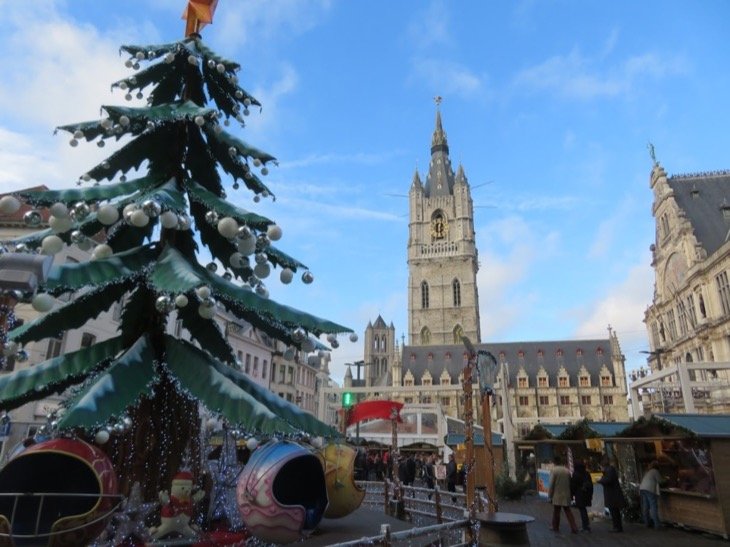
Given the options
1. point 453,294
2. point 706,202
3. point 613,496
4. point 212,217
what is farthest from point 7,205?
point 453,294

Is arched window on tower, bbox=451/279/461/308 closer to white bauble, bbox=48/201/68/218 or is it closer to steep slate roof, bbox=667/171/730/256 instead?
steep slate roof, bbox=667/171/730/256

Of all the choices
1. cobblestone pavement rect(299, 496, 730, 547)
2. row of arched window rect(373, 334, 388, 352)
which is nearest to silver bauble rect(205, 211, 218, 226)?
cobblestone pavement rect(299, 496, 730, 547)

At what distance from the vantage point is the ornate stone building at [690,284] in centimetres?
3394

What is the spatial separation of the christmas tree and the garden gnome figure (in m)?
0.69

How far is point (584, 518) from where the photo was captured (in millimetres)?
12859

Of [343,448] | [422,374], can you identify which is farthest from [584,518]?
[422,374]

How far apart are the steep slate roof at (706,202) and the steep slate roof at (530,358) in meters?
39.7

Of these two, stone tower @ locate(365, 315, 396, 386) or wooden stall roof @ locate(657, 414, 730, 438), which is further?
stone tower @ locate(365, 315, 396, 386)

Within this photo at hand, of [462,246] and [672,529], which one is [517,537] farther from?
[462,246]

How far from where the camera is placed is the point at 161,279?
586cm

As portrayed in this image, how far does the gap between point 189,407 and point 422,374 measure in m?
76.8

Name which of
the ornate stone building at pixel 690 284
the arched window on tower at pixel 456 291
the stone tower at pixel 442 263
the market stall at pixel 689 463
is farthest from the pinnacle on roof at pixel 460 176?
the market stall at pixel 689 463

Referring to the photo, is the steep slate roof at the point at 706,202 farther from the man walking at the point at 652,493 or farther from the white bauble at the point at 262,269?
the white bauble at the point at 262,269

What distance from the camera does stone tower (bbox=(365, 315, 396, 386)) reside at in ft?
360
